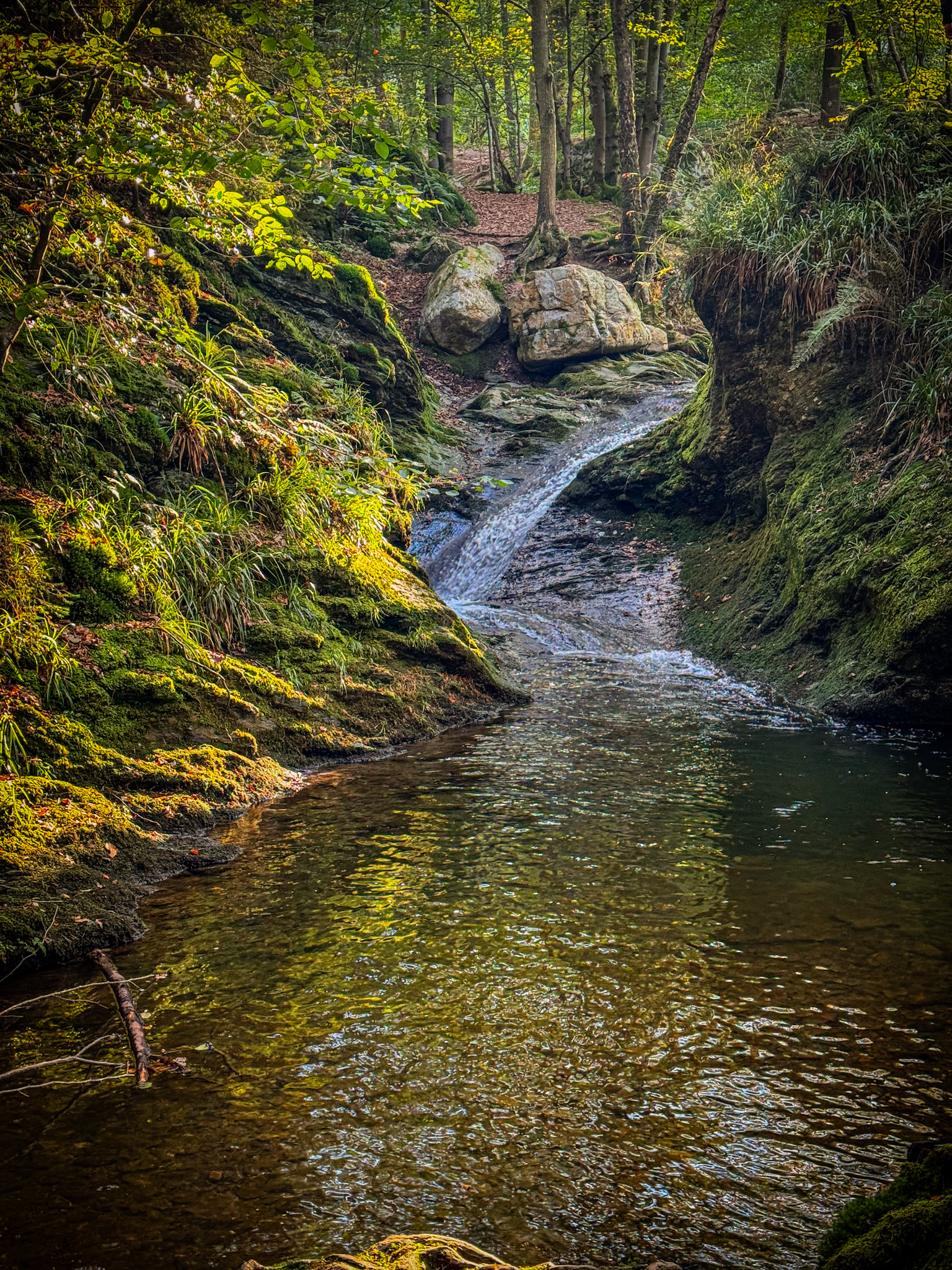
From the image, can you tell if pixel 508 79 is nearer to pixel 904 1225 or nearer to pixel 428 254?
pixel 428 254

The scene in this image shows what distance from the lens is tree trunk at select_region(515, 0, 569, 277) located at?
60.4ft

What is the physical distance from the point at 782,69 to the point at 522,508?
14209mm

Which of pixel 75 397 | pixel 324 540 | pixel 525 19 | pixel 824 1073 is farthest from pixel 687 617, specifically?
pixel 525 19

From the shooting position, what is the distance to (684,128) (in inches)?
634

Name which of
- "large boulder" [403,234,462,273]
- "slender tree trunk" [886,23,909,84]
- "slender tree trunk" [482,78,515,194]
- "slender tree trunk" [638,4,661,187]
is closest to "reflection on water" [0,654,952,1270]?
"slender tree trunk" [886,23,909,84]

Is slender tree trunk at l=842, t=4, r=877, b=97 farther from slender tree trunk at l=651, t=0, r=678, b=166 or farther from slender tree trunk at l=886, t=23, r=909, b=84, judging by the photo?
slender tree trunk at l=651, t=0, r=678, b=166

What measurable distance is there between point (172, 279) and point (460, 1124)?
9438 mm

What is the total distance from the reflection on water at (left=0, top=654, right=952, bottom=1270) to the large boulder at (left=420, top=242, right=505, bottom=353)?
14.7m

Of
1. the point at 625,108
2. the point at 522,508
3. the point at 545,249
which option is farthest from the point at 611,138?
the point at 522,508

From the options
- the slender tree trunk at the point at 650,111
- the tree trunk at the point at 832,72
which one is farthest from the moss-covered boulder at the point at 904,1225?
the slender tree trunk at the point at 650,111

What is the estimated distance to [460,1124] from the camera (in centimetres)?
254

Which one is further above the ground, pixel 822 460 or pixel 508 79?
pixel 508 79

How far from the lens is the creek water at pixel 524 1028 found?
219cm

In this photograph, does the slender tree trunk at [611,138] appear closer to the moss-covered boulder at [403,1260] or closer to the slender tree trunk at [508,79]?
the slender tree trunk at [508,79]
